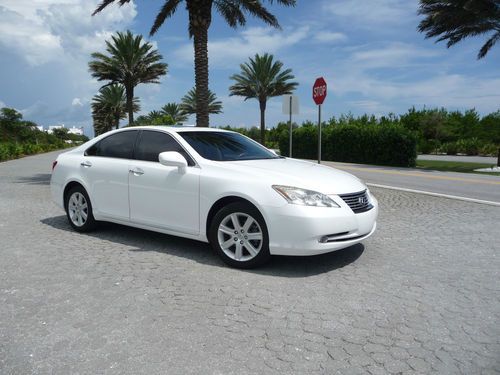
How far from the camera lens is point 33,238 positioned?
6176 millimetres

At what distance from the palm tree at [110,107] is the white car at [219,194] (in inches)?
1990

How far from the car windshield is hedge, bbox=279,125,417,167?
68.5 ft

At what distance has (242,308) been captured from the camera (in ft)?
12.2

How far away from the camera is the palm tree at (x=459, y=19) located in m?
20.2

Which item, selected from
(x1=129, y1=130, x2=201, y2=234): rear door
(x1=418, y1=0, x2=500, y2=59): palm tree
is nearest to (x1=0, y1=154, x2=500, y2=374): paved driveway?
(x1=129, y1=130, x2=201, y2=234): rear door

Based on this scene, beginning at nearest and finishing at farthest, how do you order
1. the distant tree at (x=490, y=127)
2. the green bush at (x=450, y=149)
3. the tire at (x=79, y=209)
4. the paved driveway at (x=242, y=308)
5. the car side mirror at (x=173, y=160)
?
the paved driveway at (x=242, y=308) < the car side mirror at (x=173, y=160) < the tire at (x=79, y=209) < the green bush at (x=450, y=149) < the distant tree at (x=490, y=127)

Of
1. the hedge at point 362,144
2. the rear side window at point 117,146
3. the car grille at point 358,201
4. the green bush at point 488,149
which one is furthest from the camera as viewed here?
the green bush at point 488,149

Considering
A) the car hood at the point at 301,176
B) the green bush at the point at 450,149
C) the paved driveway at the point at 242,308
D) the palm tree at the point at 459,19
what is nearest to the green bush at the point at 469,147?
the green bush at the point at 450,149

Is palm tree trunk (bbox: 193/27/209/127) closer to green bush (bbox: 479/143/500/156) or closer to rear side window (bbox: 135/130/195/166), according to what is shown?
rear side window (bbox: 135/130/195/166)

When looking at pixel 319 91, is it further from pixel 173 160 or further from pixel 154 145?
pixel 173 160

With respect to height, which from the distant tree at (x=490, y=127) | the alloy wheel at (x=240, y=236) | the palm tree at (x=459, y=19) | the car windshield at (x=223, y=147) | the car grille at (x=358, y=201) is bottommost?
the alloy wheel at (x=240, y=236)

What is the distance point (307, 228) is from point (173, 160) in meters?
1.71

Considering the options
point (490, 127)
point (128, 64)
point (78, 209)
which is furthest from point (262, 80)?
point (78, 209)

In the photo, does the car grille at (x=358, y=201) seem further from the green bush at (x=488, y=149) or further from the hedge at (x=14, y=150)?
the green bush at (x=488, y=149)
